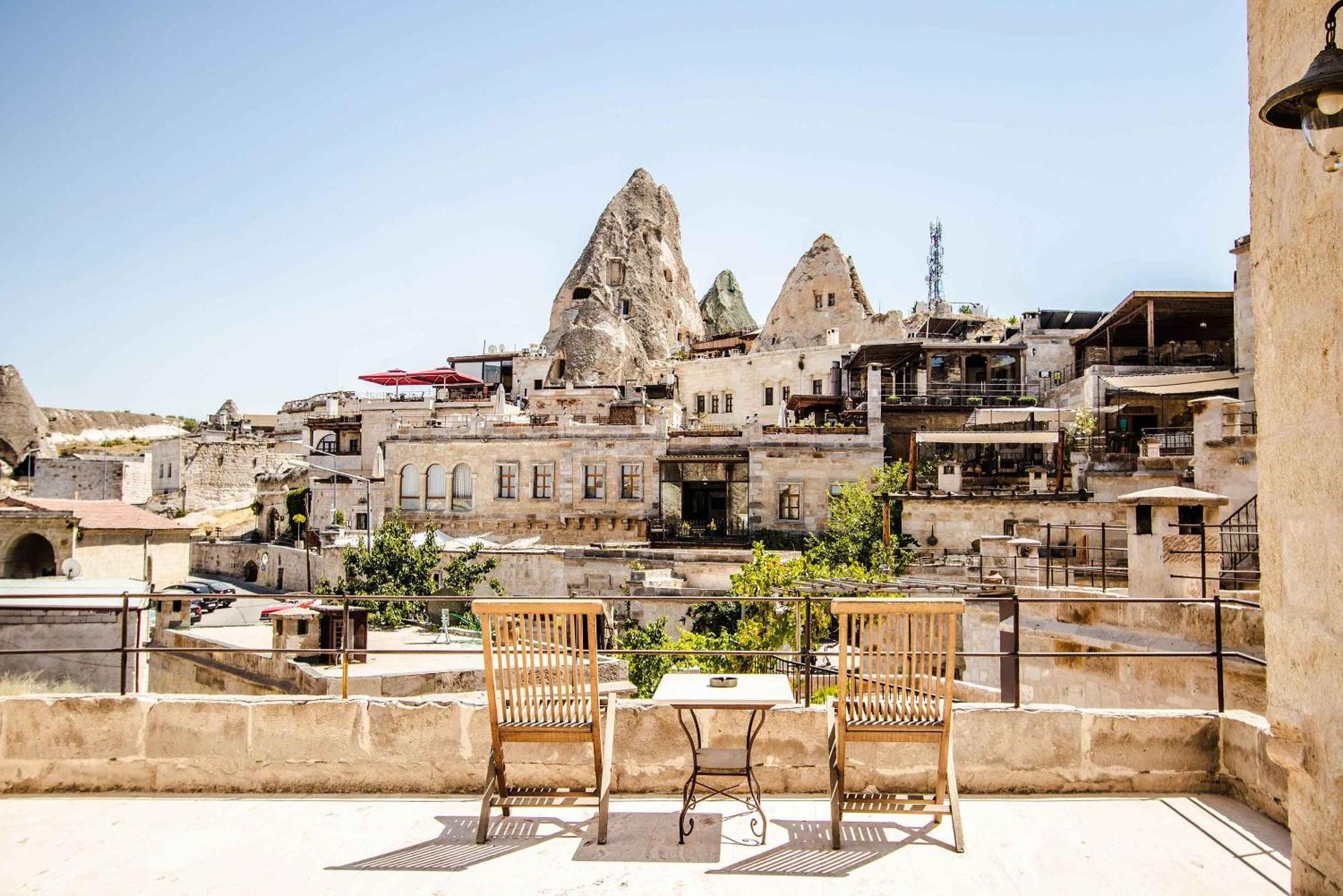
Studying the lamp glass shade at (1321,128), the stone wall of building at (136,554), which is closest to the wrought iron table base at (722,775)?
the lamp glass shade at (1321,128)

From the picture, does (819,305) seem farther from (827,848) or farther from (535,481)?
(827,848)

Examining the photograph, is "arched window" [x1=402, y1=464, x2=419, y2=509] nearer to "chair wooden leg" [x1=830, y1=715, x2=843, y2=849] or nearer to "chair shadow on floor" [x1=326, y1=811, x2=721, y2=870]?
"chair shadow on floor" [x1=326, y1=811, x2=721, y2=870]

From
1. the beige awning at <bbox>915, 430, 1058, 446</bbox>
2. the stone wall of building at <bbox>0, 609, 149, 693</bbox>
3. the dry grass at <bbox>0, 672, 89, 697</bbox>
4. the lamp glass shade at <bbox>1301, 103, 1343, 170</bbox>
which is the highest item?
the beige awning at <bbox>915, 430, 1058, 446</bbox>

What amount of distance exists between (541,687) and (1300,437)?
3.43 meters

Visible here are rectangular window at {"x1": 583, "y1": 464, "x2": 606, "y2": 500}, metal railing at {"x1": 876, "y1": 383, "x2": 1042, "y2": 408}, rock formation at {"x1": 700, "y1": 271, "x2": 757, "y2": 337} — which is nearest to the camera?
rectangular window at {"x1": 583, "y1": 464, "x2": 606, "y2": 500}

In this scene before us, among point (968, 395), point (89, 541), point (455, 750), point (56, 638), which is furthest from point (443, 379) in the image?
point (455, 750)

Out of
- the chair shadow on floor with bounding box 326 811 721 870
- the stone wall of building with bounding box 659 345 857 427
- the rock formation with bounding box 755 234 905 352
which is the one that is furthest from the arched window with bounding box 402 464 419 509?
the chair shadow on floor with bounding box 326 811 721 870

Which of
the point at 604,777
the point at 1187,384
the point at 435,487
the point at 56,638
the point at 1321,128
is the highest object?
the point at 1187,384

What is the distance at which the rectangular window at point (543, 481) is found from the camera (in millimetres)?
35250

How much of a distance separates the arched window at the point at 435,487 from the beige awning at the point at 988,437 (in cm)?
1854

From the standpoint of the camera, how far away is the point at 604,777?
441cm

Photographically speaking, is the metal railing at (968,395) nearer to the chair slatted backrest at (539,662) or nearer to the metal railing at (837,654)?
the metal railing at (837,654)

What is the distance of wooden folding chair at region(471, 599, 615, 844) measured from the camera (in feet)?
14.0

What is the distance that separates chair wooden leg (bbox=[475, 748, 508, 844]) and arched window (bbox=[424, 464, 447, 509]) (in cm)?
3256
